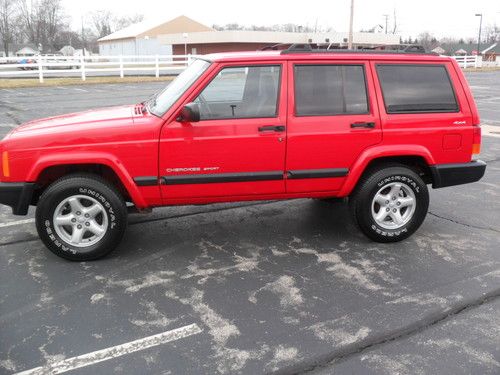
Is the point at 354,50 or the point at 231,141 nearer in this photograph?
the point at 231,141

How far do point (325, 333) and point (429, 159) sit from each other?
92.1 inches

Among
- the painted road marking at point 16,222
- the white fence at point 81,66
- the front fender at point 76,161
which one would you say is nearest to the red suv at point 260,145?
the front fender at point 76,161

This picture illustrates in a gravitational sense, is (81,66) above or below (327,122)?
above

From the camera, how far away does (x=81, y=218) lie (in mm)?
4578

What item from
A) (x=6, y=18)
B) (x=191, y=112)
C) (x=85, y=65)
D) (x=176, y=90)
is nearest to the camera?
(x=191, y=112)

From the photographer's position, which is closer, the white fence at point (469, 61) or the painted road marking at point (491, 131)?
the painted road marking at point (491, 131)

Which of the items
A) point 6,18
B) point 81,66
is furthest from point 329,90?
point 6,18

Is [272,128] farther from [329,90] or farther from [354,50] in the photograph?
[354,50]

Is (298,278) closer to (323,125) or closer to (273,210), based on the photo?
(323,125)

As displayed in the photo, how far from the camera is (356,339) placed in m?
3.41

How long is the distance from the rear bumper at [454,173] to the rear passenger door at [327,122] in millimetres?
715

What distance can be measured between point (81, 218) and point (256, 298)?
1.75 metres

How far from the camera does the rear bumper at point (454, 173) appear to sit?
509cm

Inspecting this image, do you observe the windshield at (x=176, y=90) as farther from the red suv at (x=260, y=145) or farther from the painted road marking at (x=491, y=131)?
the painted road marking at (x=491, y=131)
